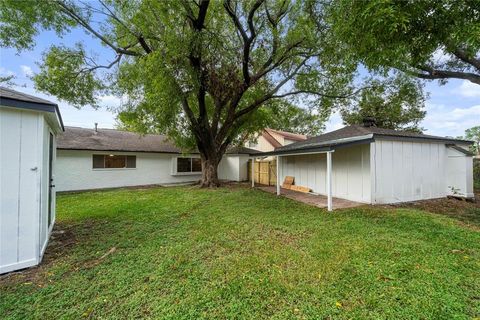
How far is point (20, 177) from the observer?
323cm

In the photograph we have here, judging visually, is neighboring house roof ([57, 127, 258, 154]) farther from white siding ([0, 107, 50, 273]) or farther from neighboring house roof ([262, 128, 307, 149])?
white siding ([0, 107, 50, 273])

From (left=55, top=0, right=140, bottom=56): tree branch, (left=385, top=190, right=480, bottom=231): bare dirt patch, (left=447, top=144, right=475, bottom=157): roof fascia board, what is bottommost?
(left=385, top=190, right=480, bottom=231): bare dirt patch

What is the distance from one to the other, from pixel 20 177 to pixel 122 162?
10778mm

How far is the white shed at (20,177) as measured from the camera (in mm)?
3098

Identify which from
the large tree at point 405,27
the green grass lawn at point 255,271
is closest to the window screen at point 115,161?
the green grass lawn at point 255,271

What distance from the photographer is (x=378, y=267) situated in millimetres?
3275

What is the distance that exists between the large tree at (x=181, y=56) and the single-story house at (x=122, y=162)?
3088 millimetres

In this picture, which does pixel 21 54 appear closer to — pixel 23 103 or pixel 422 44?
pixel 23 103

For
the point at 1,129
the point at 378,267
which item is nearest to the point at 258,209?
the point at 378,267

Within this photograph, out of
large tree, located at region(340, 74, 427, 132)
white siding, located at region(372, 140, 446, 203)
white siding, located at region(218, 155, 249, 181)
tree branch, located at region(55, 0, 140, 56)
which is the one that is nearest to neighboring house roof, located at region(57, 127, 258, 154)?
white siding, located at region(218, 155, 249, 181)

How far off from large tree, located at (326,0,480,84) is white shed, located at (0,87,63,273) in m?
5.35

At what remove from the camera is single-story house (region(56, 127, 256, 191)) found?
1172 centimetres

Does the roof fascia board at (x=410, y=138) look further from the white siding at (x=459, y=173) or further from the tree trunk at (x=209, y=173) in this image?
the tree trunk at (x=209, y=173)

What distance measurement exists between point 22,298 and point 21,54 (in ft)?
33.4
